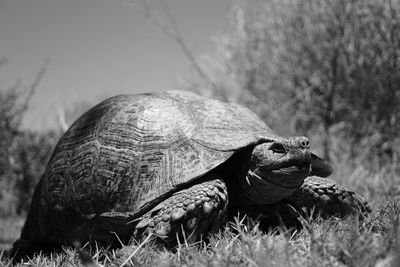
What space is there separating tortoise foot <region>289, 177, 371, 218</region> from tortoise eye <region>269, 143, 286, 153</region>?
0.49 m

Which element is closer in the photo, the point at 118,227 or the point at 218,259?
the point at 218,259

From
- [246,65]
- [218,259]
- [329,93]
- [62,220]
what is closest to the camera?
[218,259]

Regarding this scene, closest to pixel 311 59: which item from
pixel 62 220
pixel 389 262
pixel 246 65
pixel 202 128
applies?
pixel 246 65

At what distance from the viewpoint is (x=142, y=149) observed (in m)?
2.82

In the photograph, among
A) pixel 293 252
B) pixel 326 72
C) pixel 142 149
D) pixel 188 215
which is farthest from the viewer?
pixel 326 72

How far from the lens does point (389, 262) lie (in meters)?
1.61

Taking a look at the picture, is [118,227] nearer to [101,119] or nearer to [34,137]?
[101,119]

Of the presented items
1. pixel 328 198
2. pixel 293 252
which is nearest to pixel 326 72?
pixel 328 198

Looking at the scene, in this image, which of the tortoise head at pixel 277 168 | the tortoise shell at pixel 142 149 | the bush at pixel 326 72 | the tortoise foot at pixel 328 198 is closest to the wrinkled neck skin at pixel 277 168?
the tortoise head at pixel 277 168

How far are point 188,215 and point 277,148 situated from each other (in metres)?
0.75

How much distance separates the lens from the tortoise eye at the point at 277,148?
102 inches

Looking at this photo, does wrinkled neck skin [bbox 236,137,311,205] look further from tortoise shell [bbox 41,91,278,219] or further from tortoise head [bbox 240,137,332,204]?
tortoise shell [bbox 41,91,278,219]

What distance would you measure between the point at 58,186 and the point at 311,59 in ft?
20.0

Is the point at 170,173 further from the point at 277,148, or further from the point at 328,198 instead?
the point at 328,198
